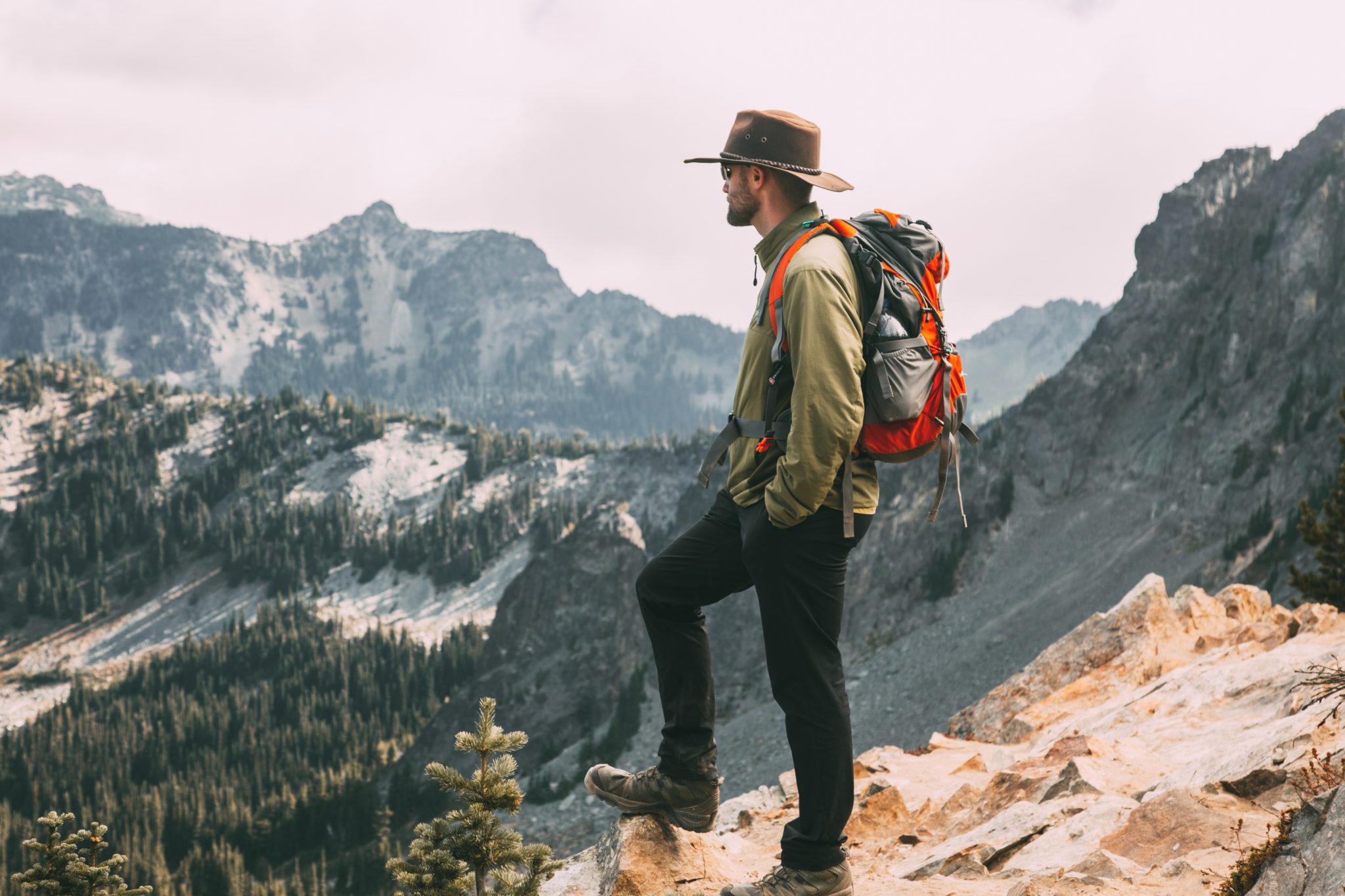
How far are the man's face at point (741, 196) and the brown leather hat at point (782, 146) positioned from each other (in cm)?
A: 10

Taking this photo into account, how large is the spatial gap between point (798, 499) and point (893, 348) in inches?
37.7

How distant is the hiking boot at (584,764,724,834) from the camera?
6.69 meters

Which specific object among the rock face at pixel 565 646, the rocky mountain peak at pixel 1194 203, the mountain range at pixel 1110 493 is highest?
the rocky mountain peak at pixel 1194 203

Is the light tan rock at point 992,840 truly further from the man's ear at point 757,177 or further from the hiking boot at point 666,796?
the man's ear at point 757,177

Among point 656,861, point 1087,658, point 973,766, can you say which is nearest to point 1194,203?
point 1087,658

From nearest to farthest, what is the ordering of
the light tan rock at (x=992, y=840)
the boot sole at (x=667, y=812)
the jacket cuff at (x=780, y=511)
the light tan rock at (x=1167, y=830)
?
the jacket cuff at (x=780, y=511) → the boot sole at (x=667, y=812) → the light tan rock at (x=1167, y=830) → the light tan rock at (x=992, y=840)

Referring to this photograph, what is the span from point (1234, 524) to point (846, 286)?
82863 mm

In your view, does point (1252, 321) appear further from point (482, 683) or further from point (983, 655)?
point (482, 683)

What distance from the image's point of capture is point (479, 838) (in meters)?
6.51

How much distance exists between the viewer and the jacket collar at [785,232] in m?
5.52

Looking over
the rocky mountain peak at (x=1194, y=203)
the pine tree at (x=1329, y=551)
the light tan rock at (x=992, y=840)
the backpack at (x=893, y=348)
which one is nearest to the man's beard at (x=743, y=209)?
the backpack at (x=893, y=348)

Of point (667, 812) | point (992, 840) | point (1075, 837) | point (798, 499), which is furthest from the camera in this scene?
point (992, 840)

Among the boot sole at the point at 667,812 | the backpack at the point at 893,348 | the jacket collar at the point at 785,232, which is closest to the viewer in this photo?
the backpack at the point at 893,348

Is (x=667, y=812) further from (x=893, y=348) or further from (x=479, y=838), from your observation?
(x=893, y=348)
